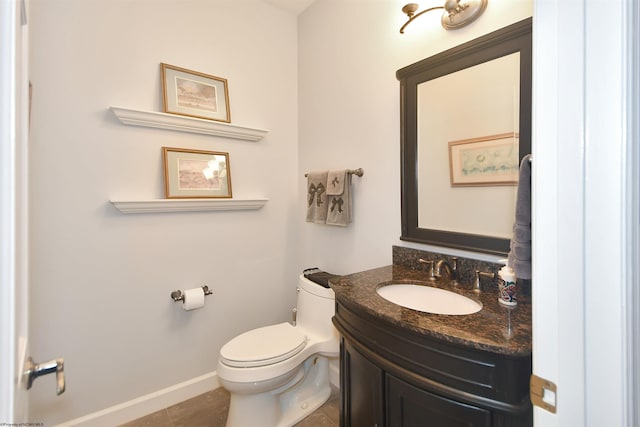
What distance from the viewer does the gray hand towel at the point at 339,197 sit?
6.11 ft

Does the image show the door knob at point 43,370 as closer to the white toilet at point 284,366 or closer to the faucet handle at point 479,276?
the white toilet at point 284,366

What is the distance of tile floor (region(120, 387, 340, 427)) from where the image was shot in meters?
1.71

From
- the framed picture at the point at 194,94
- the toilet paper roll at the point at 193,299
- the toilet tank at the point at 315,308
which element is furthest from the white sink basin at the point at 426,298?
the framed picture at the point at 194,94

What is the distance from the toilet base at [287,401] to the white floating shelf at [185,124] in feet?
5.01

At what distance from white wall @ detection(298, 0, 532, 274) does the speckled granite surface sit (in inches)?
14.0

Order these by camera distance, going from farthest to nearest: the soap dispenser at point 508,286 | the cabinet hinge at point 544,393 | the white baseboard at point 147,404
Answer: the white baseboard at point 147,404 < the soap dispenser at point 508,286 < the cabinet hinge at point 544,393

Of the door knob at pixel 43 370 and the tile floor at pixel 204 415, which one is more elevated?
the door knob at pixel 43 370

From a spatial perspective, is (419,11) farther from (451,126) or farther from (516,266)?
(516,266)

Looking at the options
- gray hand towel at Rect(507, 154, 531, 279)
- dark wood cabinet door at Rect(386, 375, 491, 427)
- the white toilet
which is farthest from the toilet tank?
gray hand towel at Rect(507, 154, 531, 279)

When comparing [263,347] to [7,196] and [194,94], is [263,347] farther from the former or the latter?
[194,94]

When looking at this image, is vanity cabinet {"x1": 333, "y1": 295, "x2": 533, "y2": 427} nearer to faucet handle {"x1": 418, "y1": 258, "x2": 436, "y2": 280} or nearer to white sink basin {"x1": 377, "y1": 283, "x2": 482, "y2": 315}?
white sink basin {"x1": 377, "y1": 283, "x2": 482, "y2": 315}

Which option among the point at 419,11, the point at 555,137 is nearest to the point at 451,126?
the point at 419,11

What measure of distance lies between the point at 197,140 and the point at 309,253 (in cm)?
112

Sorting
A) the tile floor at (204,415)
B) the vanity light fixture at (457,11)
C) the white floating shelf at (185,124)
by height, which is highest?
the vanity light fixture at (457,11)
